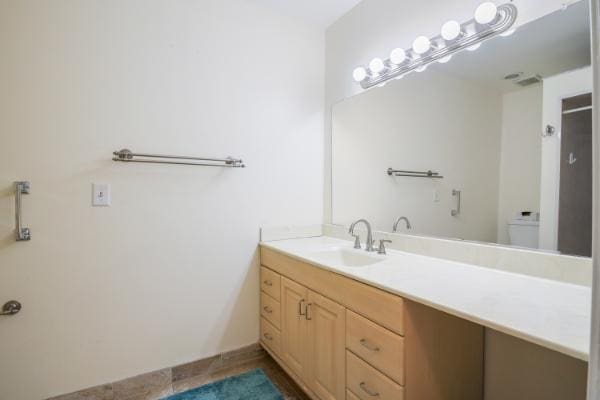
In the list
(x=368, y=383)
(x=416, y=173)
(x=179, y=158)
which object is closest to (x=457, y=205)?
(x=416, y=173)

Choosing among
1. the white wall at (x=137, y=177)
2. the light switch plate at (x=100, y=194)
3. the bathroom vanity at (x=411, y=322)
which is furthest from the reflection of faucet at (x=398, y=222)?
the light switch plate at (x=100, y=194)

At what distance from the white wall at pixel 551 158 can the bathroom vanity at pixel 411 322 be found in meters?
0.21

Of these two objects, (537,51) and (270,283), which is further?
(270,283)

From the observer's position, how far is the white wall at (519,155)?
4.07 feet

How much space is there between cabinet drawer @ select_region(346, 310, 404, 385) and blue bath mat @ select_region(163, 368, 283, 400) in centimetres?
74

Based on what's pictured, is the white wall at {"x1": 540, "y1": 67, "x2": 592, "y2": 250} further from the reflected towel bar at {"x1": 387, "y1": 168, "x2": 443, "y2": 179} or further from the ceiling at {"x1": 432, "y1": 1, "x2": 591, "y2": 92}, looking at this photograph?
the reflected towel bar at {"x1": 387, "y1": 168, "x2": 443, "y2": 179}

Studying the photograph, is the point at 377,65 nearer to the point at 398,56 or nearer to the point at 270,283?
the point at 398,56

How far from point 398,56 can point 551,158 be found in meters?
0.94

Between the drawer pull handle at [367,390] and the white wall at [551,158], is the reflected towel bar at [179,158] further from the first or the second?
the white wall at [551,158]

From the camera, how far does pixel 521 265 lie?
4.07ft

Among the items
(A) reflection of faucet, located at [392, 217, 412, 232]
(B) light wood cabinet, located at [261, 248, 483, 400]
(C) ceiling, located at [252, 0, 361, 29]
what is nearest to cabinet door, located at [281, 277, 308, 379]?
(B) light wood cabinet, located at [261, 248, 483, 400]

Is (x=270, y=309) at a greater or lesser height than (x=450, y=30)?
lesser

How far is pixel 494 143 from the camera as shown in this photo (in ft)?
4.54

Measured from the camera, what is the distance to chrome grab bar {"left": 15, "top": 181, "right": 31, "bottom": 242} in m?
1.40
